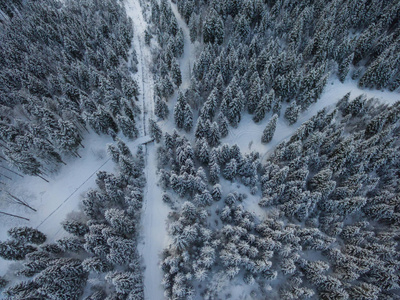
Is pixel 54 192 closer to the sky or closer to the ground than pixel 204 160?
closer to the ground

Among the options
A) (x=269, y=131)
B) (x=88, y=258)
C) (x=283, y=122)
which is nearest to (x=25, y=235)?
(x=88, y=258)

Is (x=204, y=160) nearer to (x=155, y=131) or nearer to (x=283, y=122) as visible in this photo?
(x=155, y=131)

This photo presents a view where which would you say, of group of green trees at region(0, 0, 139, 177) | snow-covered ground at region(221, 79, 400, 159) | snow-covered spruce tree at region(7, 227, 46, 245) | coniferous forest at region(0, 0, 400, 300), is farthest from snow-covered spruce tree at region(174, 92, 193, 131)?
snow-covered spruce tree at region(7, 227, 46, 245)

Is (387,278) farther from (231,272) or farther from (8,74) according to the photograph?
(8,74)

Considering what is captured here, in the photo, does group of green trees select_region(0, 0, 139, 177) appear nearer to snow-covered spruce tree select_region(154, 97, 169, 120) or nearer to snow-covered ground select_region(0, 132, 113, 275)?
snow-covered ground select_region(0, 132, 113, 275)

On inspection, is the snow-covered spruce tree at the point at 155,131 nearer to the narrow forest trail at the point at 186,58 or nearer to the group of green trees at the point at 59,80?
the group of green trees at the point at 59,80

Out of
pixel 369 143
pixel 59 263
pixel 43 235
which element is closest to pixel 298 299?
pixel 369 143

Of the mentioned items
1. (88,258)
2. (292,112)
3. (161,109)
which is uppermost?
(292,112)

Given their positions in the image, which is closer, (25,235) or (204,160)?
(25,235)

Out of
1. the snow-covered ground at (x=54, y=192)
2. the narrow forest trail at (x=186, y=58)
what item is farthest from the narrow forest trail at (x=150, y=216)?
the snow-covered ground at (x=54, y=192)
